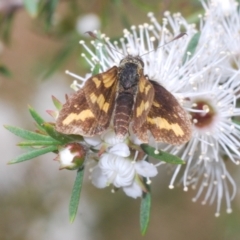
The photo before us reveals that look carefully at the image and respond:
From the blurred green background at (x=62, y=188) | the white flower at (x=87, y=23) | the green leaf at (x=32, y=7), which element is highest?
the white flower at (x=87, y=23)

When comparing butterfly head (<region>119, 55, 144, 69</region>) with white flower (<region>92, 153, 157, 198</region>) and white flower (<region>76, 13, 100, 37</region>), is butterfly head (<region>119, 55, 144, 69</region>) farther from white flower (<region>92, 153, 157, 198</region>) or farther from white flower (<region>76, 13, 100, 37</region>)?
white flower (<region>76, 13, 100, 37</region>)

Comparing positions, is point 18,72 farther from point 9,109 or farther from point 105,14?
point 105,14

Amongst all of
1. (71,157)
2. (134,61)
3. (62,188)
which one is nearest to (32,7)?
(134,61)

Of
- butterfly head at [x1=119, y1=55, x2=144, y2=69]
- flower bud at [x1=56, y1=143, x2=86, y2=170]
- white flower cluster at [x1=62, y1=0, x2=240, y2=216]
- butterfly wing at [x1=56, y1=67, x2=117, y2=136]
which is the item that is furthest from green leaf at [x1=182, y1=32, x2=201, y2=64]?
flower bud at [x1=56, y1=143, x2=86, y2=170]

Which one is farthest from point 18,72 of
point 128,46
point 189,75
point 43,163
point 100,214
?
point 189,75

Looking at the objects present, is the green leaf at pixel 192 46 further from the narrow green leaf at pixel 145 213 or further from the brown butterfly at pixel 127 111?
the narrow green leaf at pixel 145 213

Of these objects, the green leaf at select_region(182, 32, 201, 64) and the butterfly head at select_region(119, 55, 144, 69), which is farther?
the green leaf at select_region(182, 32, 201, 64)

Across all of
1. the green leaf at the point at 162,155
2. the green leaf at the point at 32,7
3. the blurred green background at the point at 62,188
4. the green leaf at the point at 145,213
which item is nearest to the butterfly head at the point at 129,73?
the green leaf at the point at 162,155
